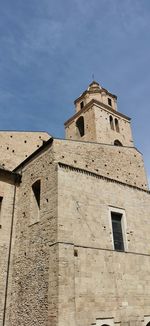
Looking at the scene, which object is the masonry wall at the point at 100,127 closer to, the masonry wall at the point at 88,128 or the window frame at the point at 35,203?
the masonry wall at the point at 88,128

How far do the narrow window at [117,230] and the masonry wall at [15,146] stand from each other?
21.0 ft

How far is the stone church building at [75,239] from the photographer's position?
853 cm

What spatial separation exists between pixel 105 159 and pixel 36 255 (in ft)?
17.2

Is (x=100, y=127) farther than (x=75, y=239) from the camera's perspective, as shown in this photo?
Yes

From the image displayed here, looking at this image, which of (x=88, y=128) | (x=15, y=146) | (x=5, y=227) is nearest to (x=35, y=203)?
(x=5, y=227)

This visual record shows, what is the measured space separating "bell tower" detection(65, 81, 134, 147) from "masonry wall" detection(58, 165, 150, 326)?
27.4 ft

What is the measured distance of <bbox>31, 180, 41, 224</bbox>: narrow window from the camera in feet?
35.6

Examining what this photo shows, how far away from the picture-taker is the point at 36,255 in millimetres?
9609

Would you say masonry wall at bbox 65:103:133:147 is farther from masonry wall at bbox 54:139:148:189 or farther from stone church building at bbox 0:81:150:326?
stone church building at bbox 0:81:150:326

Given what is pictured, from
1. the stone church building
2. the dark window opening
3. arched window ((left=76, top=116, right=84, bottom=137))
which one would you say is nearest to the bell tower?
arched window ((left=76, top=116, right=84, bottom=137))

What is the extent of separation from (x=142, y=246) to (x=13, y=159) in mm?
8122

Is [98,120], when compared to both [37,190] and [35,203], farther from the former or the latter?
[35,203]

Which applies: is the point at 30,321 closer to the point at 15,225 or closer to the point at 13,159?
the point at 15,225

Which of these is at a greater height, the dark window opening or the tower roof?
the tower roof
